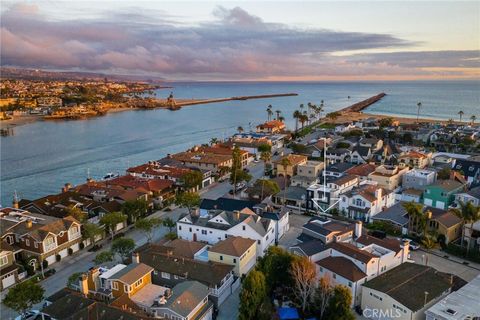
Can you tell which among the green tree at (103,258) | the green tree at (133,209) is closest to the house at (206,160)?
the green tree at (133,209)

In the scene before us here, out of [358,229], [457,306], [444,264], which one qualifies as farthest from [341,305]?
[444,264]

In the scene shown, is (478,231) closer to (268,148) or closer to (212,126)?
(268,148)

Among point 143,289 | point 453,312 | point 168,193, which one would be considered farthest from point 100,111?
point 453,312

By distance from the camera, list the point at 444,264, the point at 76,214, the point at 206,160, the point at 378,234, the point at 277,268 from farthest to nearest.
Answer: the point at 206,160 < the point at 76,214 < the point at 378,234 < the point at 444,264 < the point at 277,268

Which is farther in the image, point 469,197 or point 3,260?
point 469,197

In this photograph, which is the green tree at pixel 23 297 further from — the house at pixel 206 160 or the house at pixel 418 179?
the house at pixel 418 179

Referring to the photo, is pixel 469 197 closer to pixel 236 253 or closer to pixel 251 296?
pixel 236 253

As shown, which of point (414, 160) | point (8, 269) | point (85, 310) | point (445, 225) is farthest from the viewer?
point (414, 160)
